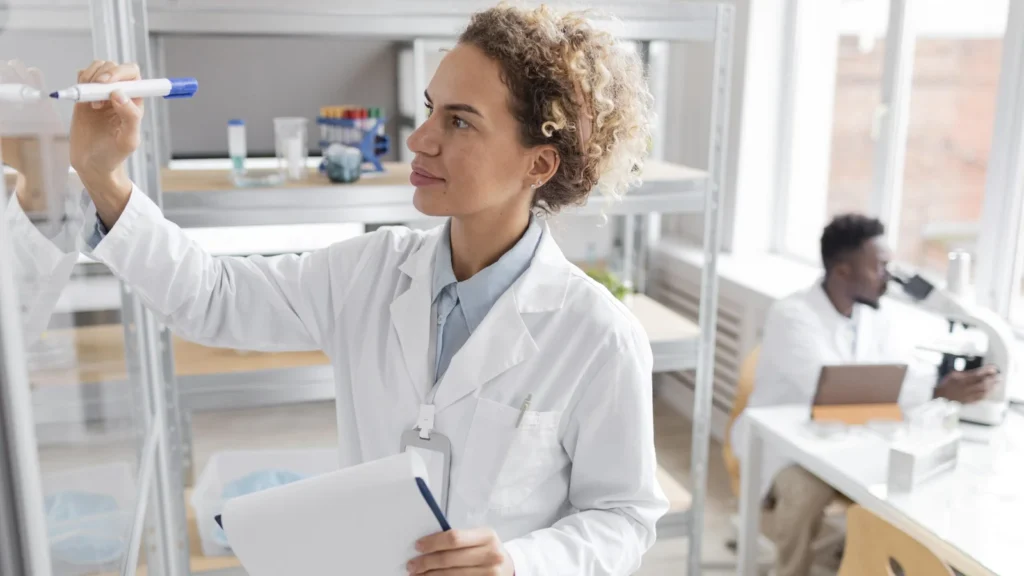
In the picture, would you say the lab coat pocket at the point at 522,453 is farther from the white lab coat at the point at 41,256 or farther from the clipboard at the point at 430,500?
the white lab coat at the point at 41,256

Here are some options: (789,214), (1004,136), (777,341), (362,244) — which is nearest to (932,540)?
(777,341)

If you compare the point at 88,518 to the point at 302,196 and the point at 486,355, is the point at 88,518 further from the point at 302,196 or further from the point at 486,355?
the point at 302,196

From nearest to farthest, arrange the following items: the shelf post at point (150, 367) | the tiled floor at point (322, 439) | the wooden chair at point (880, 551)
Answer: the shelf post at point (150, 367), the wooden chair at point (880, 551), the tiled floor at point (322, 439)

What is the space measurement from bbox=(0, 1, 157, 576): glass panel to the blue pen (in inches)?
0.9

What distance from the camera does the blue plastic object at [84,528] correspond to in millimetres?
644

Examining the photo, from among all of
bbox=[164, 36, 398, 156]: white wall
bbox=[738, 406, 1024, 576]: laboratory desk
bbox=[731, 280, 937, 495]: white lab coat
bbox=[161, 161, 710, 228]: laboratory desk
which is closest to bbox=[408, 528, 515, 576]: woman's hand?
bbox=[161, 161, 710, 228]: laboratory desk

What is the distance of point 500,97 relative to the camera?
108cm

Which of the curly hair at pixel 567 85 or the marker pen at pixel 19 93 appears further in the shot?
the curly hair at pixel 567 85

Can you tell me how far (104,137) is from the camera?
0.90m

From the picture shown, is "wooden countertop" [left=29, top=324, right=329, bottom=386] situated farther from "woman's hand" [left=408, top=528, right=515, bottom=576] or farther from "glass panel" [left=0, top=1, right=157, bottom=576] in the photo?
"woman's hand" [left=408, top=528, right=515, bottom=576]

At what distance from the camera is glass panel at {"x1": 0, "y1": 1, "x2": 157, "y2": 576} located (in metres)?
0.61

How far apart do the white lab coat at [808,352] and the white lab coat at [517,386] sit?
1.47 metres

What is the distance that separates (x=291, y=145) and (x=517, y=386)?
3.44ft

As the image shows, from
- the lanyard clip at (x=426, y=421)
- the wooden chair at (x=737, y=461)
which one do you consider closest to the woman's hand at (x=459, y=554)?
the lanyard clip at (x=426, y=421)
